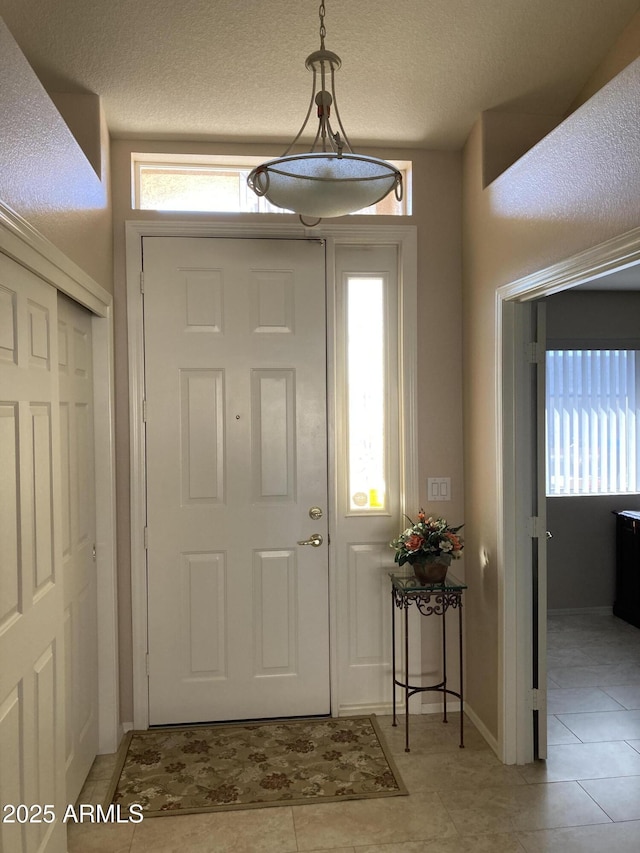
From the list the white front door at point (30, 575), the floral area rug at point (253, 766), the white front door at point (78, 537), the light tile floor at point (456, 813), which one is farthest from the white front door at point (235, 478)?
the white front door at point (30, 575)

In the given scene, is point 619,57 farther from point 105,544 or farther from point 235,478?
point 105,544

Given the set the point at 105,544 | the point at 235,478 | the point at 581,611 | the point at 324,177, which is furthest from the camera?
the point at 581,611

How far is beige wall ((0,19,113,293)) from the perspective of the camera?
1.81 metres

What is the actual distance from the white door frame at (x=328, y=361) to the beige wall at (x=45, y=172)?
1.04 ft

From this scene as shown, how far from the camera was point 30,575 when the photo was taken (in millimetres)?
2078

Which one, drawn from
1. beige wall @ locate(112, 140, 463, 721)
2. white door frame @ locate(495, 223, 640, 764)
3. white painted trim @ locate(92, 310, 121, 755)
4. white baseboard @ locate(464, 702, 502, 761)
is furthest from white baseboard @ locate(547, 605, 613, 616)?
white painted trim @ locate(92, 310, 121, 755)

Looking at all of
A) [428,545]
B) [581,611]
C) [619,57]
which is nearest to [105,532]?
[428,545]

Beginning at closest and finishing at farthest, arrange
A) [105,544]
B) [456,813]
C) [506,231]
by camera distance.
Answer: [456,813] → [506,231] → [105,544]

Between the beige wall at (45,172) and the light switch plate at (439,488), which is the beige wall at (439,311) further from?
the beige wall at (45,172)

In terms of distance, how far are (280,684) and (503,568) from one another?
1288 millimetres

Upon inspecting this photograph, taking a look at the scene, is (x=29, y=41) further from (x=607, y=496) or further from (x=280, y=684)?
(x=607, y=496)

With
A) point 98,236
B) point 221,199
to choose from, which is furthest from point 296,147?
point 98,236

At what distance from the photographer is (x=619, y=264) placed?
7.04 ft

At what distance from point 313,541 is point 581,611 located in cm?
282
